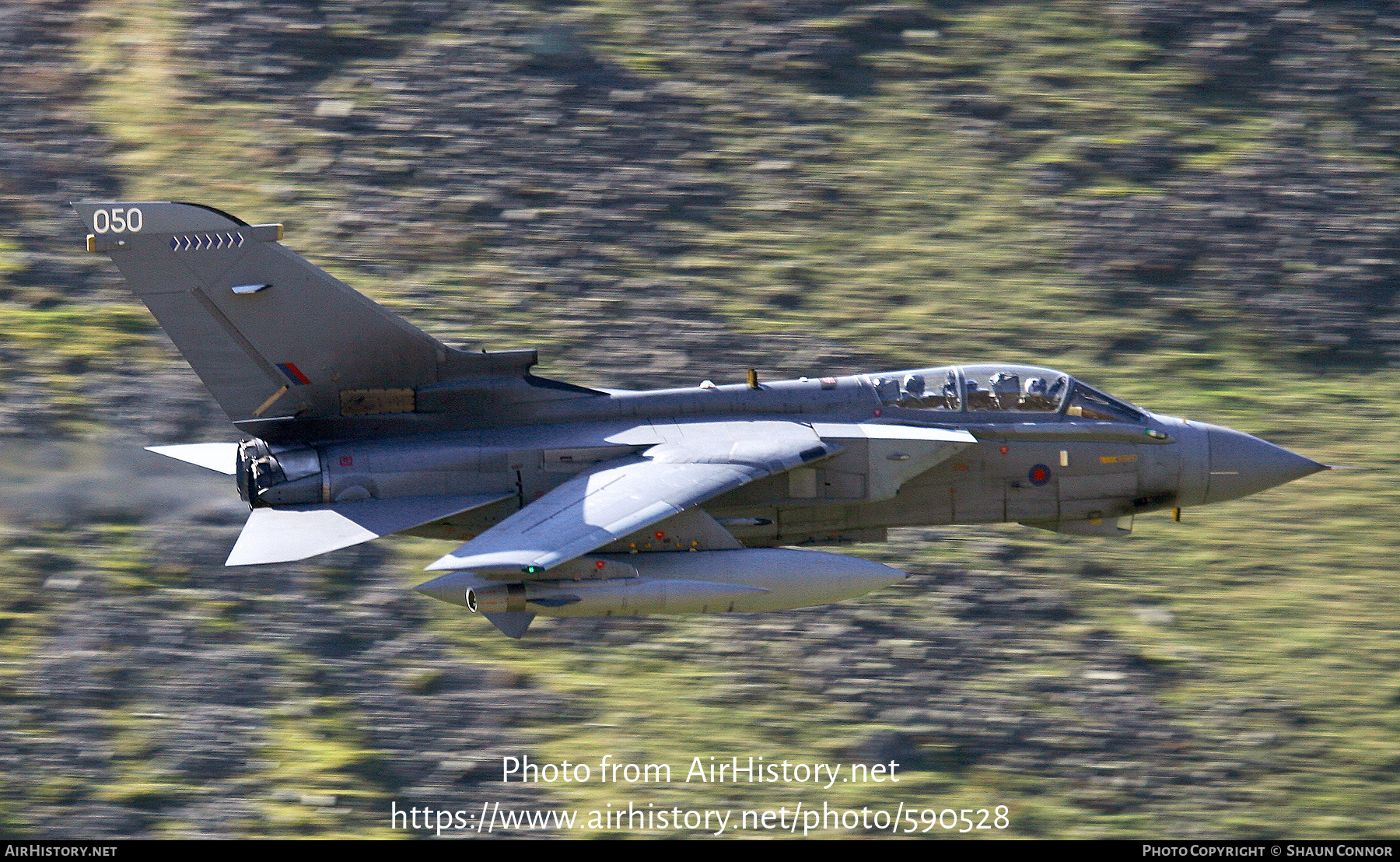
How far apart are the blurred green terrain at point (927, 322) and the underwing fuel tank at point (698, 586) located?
4014 millimetres

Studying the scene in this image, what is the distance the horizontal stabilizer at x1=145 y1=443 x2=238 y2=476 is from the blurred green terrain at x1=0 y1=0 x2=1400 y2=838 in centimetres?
360

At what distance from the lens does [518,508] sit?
18.5 meters

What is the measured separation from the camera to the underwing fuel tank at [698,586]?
16938 millimetres

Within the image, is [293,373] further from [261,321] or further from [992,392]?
[992,392]

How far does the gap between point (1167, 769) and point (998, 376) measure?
5855 mm

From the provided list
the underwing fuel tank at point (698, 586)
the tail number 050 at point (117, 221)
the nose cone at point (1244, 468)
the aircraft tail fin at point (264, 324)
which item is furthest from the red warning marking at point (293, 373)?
the nose cone at point (1244, 468)

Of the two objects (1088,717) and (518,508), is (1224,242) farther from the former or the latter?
(518,508)

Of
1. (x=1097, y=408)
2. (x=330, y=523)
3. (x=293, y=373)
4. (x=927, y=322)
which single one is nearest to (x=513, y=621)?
(x=330, y=523)

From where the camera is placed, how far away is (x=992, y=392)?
19.2 metres

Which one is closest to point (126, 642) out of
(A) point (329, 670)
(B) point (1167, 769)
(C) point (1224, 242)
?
(A) point (329, 670)
